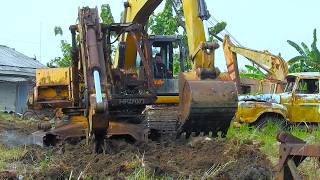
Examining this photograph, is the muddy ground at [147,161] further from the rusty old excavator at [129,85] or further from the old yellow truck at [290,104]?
the old yellow truck at [290,104]

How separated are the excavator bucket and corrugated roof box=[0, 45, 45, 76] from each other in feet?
70.4

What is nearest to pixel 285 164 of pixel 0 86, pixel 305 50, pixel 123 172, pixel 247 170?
pixel 247 170

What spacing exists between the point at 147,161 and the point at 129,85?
2.68 metres

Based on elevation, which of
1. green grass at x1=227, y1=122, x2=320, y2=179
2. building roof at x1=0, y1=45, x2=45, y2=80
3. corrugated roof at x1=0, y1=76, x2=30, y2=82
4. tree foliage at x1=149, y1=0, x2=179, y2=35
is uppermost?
tree foliage at x1=149, y1=0, x2=179, y2=35

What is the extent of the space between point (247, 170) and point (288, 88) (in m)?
9.76

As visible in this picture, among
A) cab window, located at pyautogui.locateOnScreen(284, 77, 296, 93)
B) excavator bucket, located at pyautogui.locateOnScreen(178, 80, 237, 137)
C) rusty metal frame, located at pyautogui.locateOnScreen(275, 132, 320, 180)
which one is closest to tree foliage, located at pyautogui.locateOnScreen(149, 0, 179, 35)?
cab window, located at pyautogui.locateOnScreen(284, 77, 296, 93)

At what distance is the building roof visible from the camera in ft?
96.8

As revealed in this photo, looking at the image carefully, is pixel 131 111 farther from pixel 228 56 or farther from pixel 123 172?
pixel 228 56

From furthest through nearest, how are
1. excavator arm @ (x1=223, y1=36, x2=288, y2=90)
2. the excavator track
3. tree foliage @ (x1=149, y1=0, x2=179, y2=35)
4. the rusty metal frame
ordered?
tree foliage @ (x1=149, y1=0, x2=179, y2=35), excavator arm @ (x1=223, y1=36, x2=288, y2=90), the excavator track, the rusty metal frame

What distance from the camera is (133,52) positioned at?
1146 cm

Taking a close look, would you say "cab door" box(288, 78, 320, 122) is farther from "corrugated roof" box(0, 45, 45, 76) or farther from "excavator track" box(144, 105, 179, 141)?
"corrugated roof" box(0, 45, 45, 76)

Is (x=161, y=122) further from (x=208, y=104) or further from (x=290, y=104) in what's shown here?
(x=290, y=104)

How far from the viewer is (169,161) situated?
835 cm

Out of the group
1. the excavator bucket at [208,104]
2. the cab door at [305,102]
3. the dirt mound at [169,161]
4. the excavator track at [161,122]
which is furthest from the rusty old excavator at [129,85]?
the cab door at [305,102]
